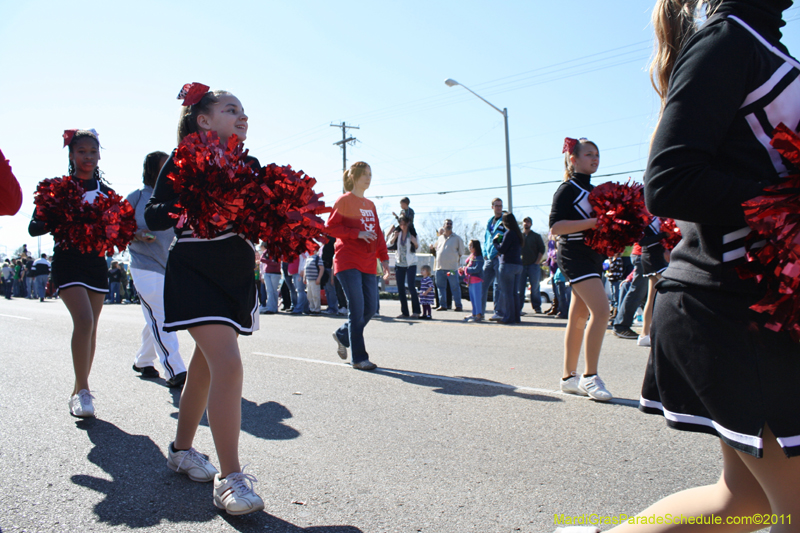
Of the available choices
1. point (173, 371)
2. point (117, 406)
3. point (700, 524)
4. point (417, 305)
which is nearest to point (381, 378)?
point (173, 371)

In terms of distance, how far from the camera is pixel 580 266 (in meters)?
4.71

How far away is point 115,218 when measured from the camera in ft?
15.1

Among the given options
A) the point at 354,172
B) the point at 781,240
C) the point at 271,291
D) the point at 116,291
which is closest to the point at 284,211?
the point at 781,240

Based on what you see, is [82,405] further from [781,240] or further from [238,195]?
[781,240]

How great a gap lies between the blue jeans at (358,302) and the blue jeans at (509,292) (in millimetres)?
5723

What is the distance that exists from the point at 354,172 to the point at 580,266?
108 inches

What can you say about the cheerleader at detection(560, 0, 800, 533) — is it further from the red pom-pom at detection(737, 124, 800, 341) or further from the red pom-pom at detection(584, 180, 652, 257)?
the red pom-pom at detection(584, 180, 652, 257)

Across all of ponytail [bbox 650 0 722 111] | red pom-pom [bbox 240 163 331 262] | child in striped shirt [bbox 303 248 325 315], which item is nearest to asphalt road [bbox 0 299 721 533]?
red pom-pom [bbox 240 163 331 262]

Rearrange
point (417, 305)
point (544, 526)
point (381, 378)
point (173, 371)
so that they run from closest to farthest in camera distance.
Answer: point (544, 526), point (173, 371), point (381, 378), point (417, 305)

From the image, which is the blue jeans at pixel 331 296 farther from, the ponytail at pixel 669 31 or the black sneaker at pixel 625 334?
the ponytail at pixel 669 31

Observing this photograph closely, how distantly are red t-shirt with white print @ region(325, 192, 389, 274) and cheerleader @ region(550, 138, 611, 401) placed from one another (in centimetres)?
210

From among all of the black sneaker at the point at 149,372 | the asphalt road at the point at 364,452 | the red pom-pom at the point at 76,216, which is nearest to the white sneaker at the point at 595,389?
the asphalt road at the point at 364,452

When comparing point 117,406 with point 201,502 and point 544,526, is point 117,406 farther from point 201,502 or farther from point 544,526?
point 544,526

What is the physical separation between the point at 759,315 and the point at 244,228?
6.63 ft
